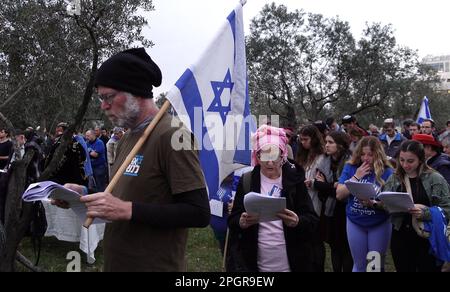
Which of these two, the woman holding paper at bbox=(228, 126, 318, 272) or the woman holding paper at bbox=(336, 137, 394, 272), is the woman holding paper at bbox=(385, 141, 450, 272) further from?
the woman holding paper at bbox=(228, 126, 318, 272)

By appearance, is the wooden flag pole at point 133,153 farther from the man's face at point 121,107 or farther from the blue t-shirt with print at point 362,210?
the blue t-shirt with print at point 362,210

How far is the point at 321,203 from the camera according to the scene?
545 centimetres

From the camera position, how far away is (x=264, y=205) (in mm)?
2980

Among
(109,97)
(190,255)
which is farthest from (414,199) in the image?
(190,255)

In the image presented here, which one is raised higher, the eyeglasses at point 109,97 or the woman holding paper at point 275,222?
the eyeglasses at point 109,97

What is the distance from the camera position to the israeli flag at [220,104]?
3418 millimetres

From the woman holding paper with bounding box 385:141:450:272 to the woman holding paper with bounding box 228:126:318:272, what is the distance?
1412mm

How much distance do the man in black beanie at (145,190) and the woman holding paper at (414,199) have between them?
105 inches

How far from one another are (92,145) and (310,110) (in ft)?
67.8

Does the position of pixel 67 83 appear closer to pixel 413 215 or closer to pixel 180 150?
pixel 413 215

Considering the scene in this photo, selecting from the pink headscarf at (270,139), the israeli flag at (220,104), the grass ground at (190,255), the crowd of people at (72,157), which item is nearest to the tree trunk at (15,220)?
the crowd of people at (72,157)

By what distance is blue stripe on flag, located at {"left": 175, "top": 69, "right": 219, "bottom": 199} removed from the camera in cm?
331

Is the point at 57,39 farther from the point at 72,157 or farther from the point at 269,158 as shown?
the point at 269,158
